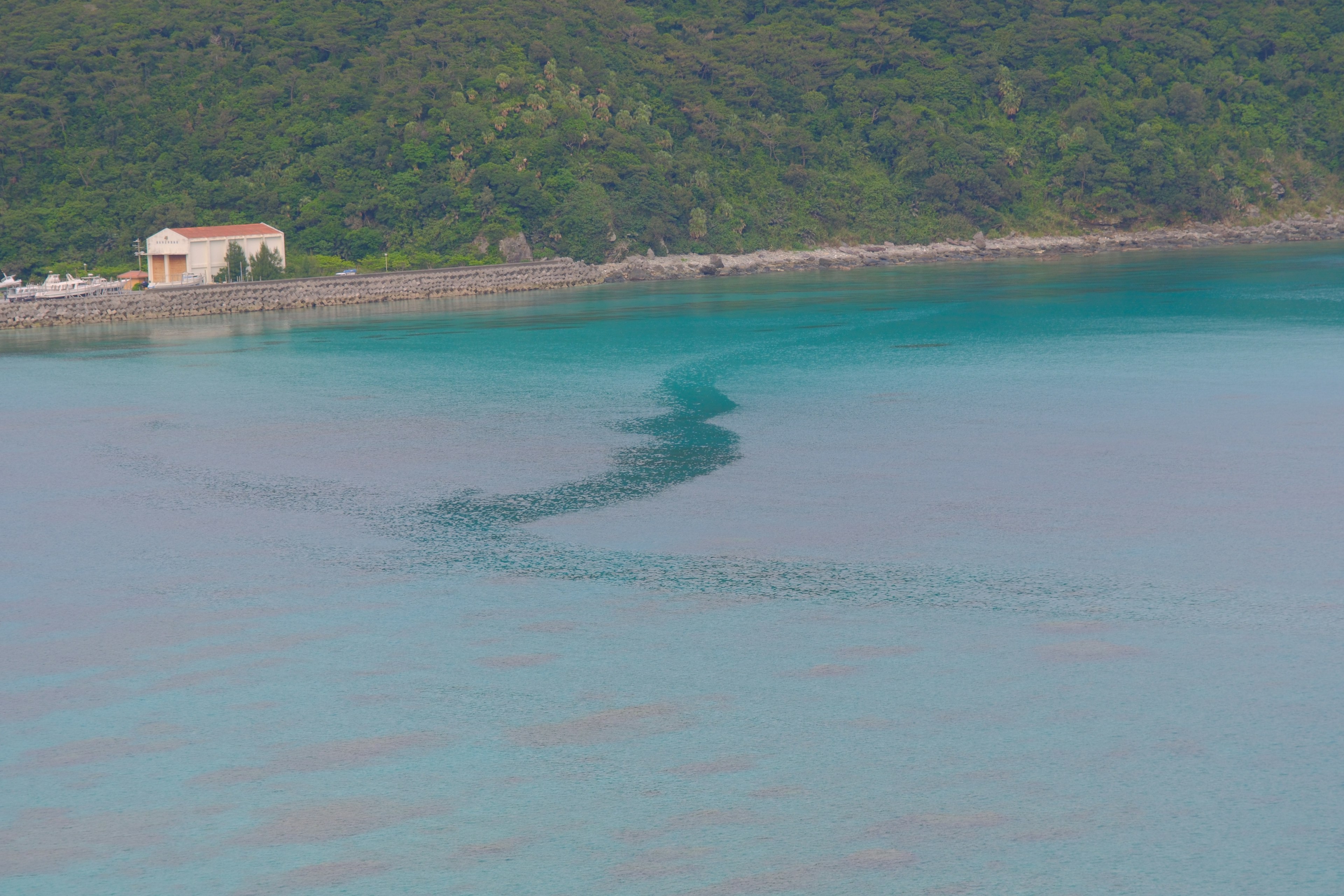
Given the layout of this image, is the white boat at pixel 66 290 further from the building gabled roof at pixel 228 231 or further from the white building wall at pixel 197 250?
the building gabled roof at pixel 228 231

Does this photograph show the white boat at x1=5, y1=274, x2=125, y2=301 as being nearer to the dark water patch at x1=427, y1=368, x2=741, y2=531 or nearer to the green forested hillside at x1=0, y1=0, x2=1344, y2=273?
the green forested hillside at x1=0, y1=0, x2=1344, y2=273

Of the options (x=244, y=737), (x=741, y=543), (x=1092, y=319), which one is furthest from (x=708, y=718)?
(x=1092, y=319)

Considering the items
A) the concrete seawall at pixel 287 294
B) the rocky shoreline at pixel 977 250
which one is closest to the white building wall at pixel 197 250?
the concrete seawall at pixel 287 294

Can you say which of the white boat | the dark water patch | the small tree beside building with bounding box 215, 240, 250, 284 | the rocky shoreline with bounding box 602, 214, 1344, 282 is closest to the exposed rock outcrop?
the rocky shoreline with bounding box 602, 214, 1344, 282

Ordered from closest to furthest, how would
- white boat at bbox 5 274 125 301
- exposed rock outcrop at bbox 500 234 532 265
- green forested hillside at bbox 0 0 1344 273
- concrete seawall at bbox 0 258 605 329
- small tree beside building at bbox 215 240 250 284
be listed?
1. concrete seawall at bbox 0 258 605 329
2. white boat at bbox 5 274 125 301
3. small tree beside building at bbox 215 240 250 284
4. exposed rock outcrop at bbox 500 234 532 265
5. green forested hillside at bbox 0 0 1344 273

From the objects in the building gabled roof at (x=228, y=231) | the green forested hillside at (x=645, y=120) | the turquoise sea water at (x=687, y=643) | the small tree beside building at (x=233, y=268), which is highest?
the green forested hillside at (x=645, y=120)
